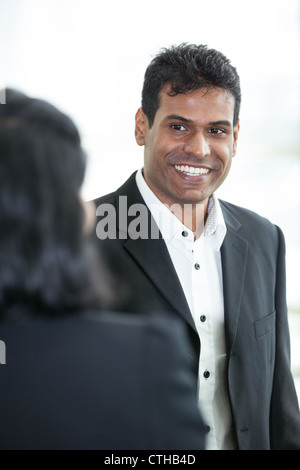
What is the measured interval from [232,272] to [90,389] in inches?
31.6

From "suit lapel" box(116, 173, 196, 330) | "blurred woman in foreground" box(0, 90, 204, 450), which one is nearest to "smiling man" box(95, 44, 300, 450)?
"suit lapel" box(116, 173, 196, 330)

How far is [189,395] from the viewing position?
675mm

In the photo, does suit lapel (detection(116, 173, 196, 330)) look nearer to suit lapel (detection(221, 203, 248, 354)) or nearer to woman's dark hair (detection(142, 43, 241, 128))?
suit lapel (detection(221, 203, 248, 354))

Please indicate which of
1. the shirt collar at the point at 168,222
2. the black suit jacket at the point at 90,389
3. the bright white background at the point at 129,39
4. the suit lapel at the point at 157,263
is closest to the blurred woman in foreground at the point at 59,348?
the black suit jacket at the point at 90,389

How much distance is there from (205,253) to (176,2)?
1325 millimetres

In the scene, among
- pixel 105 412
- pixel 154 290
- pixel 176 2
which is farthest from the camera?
pixel 176 2

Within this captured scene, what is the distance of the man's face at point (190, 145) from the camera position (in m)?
1.40

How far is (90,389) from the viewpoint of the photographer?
648mm

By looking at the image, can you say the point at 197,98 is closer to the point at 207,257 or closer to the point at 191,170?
the point at 191,170

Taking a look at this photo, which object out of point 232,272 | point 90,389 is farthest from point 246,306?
point 90,389

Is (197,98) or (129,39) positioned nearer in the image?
(197,98)

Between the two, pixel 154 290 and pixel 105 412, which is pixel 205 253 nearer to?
pixel 154 290

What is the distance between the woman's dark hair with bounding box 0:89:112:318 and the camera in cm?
64

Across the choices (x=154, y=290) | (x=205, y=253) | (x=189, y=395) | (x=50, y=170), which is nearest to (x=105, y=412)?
(x=189, y=395)
